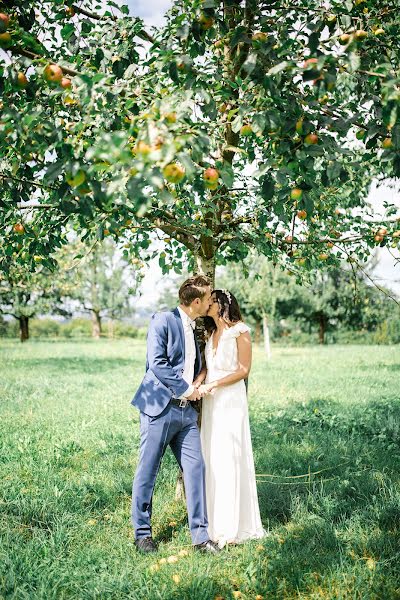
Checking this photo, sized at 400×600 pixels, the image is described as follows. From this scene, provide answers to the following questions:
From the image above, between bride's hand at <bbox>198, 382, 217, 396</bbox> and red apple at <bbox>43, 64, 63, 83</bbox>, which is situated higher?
red apple at <bbox>43, 64, 63, 83</bbox>

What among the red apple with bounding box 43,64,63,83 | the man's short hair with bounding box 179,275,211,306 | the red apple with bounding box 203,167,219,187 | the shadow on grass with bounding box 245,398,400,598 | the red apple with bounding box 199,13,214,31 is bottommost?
the shadow on grass with bounding box 245,398,400,598

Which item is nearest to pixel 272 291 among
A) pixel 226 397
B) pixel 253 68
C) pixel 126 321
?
pixel 226 397

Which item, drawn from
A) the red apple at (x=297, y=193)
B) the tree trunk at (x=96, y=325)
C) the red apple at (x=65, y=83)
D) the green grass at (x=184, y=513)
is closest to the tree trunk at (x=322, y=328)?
the tree trunk at (x=96, y=325)

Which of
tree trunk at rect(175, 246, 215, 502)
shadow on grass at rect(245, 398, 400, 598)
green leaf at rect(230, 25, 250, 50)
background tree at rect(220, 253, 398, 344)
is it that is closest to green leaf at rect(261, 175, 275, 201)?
green leaf at rect(230, 25, 250, 50)

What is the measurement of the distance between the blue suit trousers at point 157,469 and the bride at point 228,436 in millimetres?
227

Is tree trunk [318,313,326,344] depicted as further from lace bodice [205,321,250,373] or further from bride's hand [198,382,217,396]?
bride's hand [198,382,217,396]

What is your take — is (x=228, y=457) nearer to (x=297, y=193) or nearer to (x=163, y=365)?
(x=163, y=365)

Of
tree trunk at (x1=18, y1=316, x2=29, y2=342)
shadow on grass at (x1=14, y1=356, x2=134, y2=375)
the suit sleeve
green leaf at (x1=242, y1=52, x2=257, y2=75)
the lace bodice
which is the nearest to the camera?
green leaf at (x1=242, y1=52, x2=257, y2=75)

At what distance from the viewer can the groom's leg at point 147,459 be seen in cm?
394

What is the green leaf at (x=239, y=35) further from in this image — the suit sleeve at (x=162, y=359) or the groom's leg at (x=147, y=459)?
the groom's leg at (x=147, y=459)

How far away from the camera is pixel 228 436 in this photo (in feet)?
13.9

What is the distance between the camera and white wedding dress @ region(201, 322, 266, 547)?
13.8 ft

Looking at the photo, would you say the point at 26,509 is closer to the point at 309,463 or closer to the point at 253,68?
the point at 309,463

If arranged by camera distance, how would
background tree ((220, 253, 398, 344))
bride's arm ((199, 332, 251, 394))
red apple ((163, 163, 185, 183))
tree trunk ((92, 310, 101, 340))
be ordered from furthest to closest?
tree trunk ((92, 310, 101, 340)) < background tree ((220, 253, 398, 344)) < bride's arm ((199, 332, 251, 394)) < red apple ((163, 163, 185, 183))
